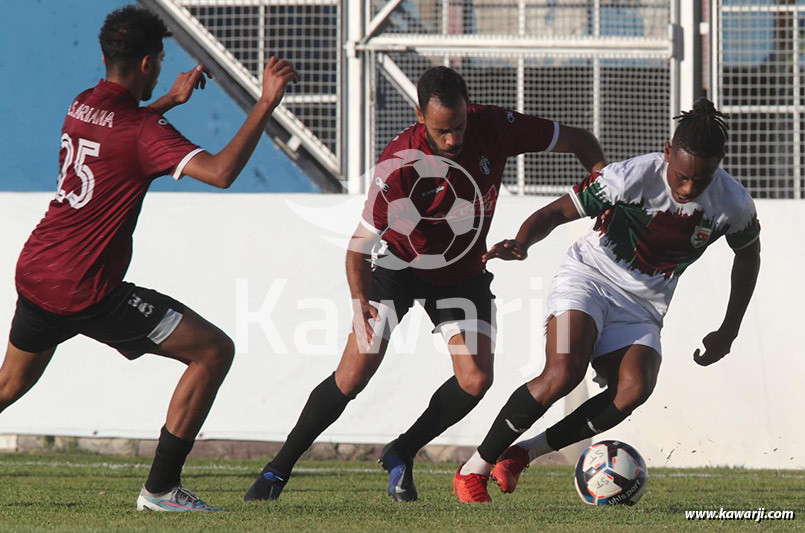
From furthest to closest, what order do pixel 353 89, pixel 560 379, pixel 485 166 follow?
pixel 353 89, pixel 485 166, pixel 560 379

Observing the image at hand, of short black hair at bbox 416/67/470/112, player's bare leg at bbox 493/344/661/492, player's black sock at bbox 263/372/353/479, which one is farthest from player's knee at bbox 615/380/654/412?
short black hair at bbox 416/67/470/112

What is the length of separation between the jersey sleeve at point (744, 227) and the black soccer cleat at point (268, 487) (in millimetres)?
2459

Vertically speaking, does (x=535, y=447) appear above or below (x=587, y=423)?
below

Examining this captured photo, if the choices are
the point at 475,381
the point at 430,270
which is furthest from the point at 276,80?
the point at 475,381

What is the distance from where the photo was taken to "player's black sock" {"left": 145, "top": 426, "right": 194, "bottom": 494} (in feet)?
16.6

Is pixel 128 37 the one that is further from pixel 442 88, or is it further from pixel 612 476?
pixel 612 476

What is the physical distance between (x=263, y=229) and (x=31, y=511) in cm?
387

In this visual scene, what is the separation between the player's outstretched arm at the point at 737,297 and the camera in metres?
5.88

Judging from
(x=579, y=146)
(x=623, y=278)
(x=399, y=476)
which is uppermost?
(x=579, y=146)

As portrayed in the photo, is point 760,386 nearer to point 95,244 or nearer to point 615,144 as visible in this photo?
point 615,144

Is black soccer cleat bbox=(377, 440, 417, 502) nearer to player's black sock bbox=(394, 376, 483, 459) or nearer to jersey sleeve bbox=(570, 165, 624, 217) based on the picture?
player's black sock bbox=(394, 376, 483, 459)

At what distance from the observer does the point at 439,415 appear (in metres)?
5.98

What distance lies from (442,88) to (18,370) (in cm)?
220

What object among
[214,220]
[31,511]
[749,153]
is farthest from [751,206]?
[749,153]
